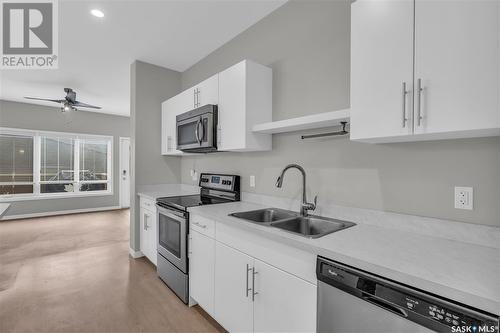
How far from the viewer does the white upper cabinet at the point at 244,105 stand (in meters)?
2.11

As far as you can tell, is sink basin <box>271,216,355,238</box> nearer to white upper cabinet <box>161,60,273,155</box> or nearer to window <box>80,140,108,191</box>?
white upper cabinet <box>161,60,273,155</box>

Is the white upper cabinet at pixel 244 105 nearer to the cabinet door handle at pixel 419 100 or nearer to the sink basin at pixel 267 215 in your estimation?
the sink basin at pixel 267 215

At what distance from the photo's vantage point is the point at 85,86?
4527 mm

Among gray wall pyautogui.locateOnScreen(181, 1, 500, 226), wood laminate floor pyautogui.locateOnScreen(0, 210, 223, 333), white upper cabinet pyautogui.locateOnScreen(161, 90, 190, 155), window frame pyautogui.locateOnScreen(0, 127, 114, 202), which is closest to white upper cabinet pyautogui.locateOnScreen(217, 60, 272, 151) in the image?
gray wall pyautogui.locateOnScreen(181, 1, 500, 226)

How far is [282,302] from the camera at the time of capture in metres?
1.38

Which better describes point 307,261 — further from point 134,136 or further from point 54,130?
point 54,130

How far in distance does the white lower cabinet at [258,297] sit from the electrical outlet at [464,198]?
0.86 metres

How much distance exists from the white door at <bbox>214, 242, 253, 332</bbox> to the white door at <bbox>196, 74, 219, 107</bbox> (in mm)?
1397

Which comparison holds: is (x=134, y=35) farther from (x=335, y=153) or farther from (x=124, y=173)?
(x=124, y=173)

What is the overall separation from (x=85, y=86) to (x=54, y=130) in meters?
2.18

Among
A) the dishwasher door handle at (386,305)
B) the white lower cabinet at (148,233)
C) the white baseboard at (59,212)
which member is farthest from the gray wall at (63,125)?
the dishwasher door handle at (386,305)

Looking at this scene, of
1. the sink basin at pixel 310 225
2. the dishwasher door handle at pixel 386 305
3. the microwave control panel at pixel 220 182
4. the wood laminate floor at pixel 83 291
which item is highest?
the microwave control panel at pixel 220 182

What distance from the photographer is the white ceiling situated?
2.28 meters

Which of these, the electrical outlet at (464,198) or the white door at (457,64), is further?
the electrical outlet at (464,198)
